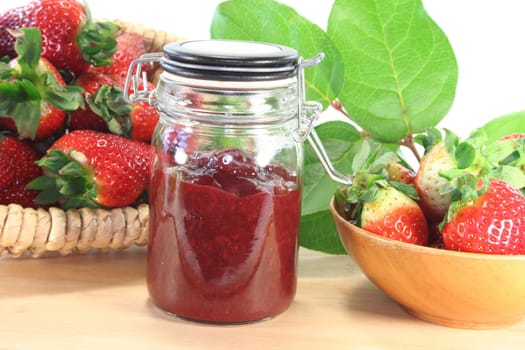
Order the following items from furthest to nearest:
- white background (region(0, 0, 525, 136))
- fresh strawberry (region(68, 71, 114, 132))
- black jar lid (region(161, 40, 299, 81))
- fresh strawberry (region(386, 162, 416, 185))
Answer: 1. white background (region(0, 0, 525, 136))
2. fresh strawberry (region(68, 71, 114, 132))
3. fresh strawberry (region(386, 162, 416, 185))
4. black jar lid (region(161, 40, 299, 81))

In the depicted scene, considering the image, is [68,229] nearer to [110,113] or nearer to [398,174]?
[110,113]

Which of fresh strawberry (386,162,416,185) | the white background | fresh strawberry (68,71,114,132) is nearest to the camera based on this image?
fresh strawberry (386,162,416,185)

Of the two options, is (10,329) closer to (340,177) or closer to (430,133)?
(340,177)

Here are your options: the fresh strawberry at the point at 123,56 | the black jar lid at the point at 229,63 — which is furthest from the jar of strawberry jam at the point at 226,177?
the fresh strawberry at the point at 123,56

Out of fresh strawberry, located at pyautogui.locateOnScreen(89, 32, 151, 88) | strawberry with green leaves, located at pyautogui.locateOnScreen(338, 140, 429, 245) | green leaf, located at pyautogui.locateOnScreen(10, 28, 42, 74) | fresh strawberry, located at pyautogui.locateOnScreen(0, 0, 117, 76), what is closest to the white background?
fresh strawberry, located at pyautogui.locateOnScreen(89, 32, 151, 88)

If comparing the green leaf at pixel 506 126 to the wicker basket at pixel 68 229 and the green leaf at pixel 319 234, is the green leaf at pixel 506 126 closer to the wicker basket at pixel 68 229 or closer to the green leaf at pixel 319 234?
the green leaf at pixel 319 234

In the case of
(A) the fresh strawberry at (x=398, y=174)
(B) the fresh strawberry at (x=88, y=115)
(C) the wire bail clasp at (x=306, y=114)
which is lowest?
(B) the fresh strawberry at (x=88, y=115)

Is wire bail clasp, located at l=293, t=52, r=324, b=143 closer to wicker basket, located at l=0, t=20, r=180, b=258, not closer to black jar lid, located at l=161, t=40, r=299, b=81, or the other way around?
black jar lid, located at l=161, t=40, r=299, b=81

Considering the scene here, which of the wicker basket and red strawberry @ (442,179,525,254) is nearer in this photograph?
red strawberry @ (442,179,525,254)
